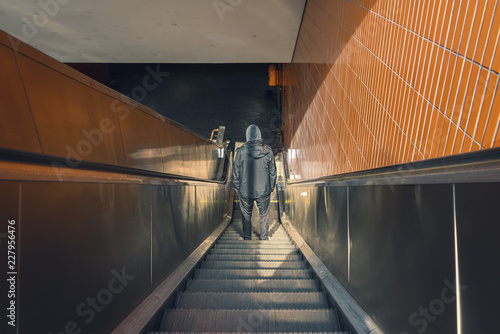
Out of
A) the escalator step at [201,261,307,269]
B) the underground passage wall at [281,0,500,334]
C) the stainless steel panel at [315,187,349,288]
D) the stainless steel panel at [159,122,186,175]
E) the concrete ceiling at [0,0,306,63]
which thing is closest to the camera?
the underground passage wall at [281,0,500,334]

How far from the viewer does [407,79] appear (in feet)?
8.28

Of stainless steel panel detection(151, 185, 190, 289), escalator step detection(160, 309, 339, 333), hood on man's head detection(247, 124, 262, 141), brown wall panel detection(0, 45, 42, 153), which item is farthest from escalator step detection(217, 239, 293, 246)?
brown wall panel detection(0, 45, 42, 153)

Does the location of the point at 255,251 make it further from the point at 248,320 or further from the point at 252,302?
the point at 248,320

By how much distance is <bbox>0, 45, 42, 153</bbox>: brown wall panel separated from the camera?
134 centimetres

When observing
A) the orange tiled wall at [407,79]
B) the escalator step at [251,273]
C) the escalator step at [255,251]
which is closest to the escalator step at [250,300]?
the escalator step at [251,273]

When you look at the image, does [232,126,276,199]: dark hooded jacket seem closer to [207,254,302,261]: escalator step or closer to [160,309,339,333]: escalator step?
[207,254,302,261]: escalator step

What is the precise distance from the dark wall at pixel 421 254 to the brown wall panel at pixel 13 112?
165 centimetres

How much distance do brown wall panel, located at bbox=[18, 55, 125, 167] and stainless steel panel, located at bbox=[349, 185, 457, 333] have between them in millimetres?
1630

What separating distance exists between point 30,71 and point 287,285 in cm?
258

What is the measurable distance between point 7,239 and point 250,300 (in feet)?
6.32

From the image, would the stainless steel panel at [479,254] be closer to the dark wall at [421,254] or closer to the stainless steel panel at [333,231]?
the dark wall at [421,254]

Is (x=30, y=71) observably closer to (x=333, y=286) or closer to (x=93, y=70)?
(x=333, y=286)

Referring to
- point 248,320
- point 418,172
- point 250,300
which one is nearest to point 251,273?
point 250,300

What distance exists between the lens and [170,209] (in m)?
3.30
